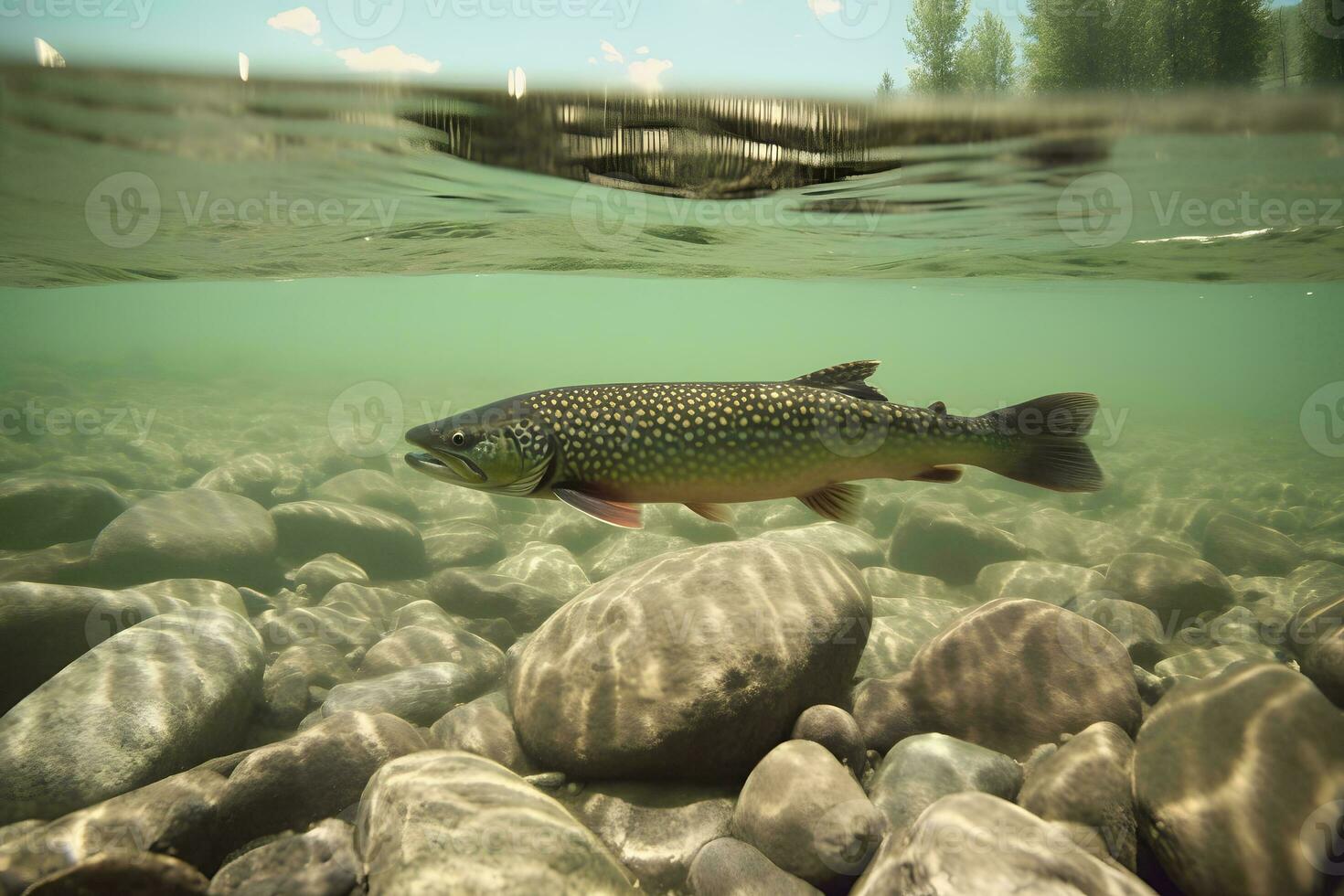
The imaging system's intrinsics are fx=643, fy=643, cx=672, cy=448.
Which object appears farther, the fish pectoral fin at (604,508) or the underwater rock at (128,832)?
the underwater rock at (128,832)

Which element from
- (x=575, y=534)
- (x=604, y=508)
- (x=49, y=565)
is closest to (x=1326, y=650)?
(x=604, y=508)

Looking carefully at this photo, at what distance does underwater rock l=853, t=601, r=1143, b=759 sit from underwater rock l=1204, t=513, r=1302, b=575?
8338mm

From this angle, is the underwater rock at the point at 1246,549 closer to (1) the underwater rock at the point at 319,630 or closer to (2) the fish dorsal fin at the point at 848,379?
(2) the fish dorsal fin at the point at 848,379

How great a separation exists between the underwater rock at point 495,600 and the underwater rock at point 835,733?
4.23 m

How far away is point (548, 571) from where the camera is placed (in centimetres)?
964

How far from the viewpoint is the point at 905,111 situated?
24.6ft

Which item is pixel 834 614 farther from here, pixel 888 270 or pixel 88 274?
pixel 88 274

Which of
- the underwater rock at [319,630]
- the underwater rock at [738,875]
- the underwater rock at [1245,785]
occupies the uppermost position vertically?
the underwater rock at [1245,785]

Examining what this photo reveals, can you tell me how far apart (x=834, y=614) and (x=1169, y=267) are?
21664 mm

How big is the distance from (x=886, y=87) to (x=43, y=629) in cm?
957

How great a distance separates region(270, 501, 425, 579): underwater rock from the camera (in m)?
10.4

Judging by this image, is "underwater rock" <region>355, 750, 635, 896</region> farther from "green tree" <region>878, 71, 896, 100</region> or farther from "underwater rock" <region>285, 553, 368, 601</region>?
"green tree" <region>878, 71, 896, 100</region>

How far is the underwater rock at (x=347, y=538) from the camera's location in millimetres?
10398

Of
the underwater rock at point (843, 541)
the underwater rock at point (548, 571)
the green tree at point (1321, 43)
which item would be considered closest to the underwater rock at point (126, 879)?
the underwater rock at point (548, 571)
